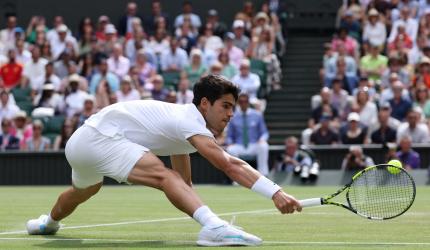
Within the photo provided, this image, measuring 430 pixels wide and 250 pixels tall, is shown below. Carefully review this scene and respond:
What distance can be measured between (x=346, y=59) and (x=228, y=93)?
15.6 meters

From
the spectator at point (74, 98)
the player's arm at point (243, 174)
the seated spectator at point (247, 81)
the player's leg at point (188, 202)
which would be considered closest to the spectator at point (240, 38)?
the seated spectator at point (247, 81)

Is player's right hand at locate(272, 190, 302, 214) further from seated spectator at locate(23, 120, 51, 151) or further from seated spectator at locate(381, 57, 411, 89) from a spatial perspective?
seated spectator at locate(381, 57, 411, 89)

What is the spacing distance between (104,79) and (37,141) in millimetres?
2219

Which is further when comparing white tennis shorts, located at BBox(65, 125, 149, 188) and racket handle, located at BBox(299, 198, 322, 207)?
white tennis shorts, located at BBox(65, 125, 149, 188)

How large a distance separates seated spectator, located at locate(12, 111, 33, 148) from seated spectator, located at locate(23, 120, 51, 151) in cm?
14

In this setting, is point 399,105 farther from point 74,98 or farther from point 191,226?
point 191,226

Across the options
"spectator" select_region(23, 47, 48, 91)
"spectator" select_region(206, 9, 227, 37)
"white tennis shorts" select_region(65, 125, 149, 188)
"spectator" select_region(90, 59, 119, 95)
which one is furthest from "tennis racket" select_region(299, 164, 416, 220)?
"spectator" select_region(206, 9, 227, 37)

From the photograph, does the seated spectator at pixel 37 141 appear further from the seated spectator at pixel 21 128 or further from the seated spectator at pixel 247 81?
the seated spectator at pixel 247 81

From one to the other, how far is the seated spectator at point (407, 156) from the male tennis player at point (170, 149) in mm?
11985

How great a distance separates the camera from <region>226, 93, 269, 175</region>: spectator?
22.3m

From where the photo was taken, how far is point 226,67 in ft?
80.2

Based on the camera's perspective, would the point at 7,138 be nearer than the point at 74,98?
Yes

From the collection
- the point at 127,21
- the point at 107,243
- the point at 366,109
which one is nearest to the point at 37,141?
the point at 127,21

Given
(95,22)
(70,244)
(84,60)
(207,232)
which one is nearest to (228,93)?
(207,232)
